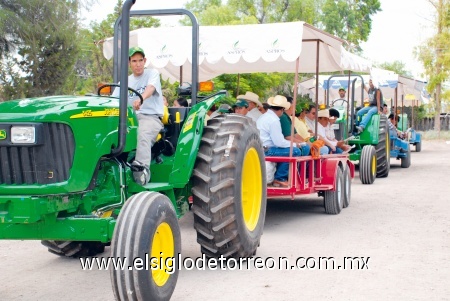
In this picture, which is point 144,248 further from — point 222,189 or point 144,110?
point 144,110

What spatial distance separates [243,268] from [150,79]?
6.58ft

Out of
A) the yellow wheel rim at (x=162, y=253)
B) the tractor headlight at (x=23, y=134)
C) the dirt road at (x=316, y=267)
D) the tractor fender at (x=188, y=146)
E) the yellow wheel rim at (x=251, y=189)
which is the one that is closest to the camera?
the tractor headlight at (x=23, y=134)

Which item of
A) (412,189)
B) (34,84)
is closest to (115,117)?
(412,189)

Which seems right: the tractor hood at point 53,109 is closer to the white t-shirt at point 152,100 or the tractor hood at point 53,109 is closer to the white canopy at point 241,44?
the white t-shirt at point 152,100

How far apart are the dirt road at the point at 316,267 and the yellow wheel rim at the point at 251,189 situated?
0.45 m

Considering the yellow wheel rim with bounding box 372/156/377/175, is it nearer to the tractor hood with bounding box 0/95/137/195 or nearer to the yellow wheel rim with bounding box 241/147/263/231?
the yellow wheel rim with bounding box 241/147/263/231

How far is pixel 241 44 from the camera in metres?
10.1

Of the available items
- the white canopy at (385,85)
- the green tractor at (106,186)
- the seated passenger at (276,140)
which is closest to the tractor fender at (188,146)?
the green tractor at (106,186)

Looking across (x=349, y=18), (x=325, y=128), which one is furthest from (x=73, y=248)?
(x=349, y=18)

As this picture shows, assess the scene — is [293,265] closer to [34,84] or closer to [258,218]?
[258,218]

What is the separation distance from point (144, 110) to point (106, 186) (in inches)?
39.1

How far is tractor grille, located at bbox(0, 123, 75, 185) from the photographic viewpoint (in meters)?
5.12

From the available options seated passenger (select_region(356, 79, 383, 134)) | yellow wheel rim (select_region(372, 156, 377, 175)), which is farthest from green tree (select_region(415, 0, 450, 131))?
yellow wheel rim (select_region(372, 156, 377, 175))

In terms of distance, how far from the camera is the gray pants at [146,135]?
609 centimetres
